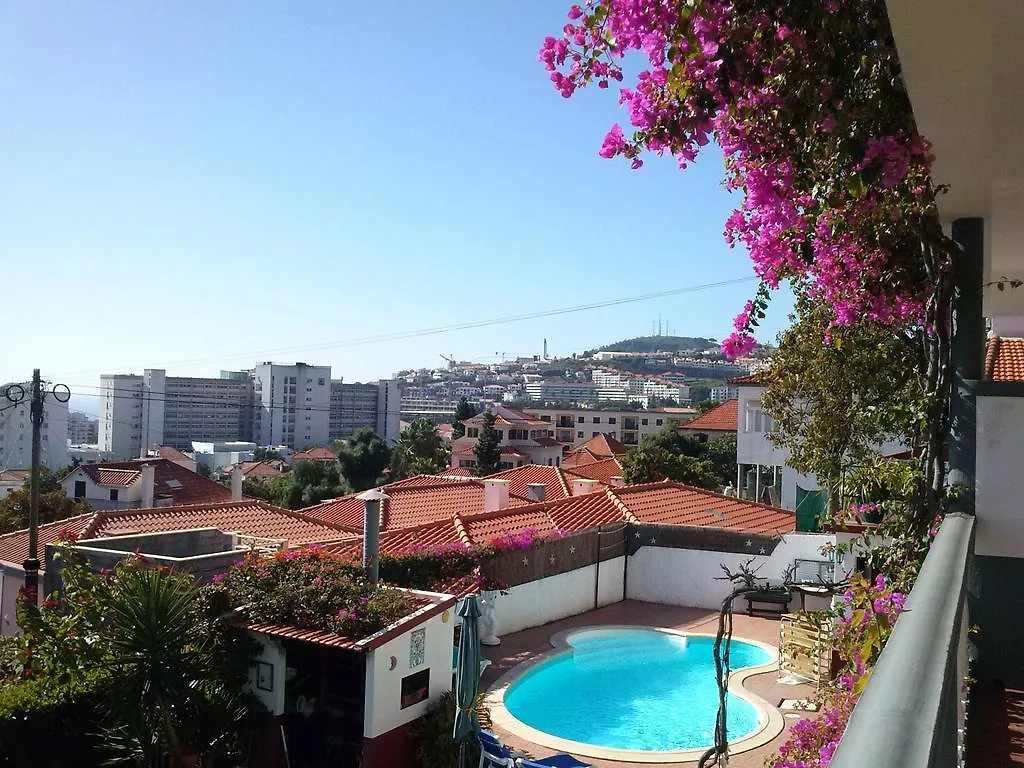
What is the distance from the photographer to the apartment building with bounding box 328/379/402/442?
174 meters

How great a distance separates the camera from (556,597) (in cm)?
2014

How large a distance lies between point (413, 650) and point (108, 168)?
2358 centimetres

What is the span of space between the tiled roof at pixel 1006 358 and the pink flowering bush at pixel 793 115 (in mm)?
8825

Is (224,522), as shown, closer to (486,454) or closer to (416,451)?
(416,451)

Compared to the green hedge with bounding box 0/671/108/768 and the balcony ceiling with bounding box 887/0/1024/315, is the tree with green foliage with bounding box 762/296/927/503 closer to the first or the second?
the balcony ceiling with bounding box 887/0/1024/315

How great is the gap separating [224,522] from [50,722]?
1129 centimetres

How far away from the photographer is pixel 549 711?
15133 millimetres

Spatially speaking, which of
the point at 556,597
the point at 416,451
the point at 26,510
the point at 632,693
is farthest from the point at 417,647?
the point at 416,451

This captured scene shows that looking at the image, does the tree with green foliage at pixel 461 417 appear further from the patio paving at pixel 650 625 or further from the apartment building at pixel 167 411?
the patio paving at pixel 650 625

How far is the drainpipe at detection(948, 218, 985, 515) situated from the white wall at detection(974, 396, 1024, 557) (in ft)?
0.26

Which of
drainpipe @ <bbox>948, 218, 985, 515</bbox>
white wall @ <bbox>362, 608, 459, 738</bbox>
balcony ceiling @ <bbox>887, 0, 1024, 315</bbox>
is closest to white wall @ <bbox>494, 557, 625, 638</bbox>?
white wall @ <bbox>362, 608, 459, 738</bbox>

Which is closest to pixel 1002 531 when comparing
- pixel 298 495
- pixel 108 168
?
pixel 108 168

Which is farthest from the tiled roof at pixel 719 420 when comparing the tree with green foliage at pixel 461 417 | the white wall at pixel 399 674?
the tree with green foliage at pixel 461 417

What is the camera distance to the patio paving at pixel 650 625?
12467mm
